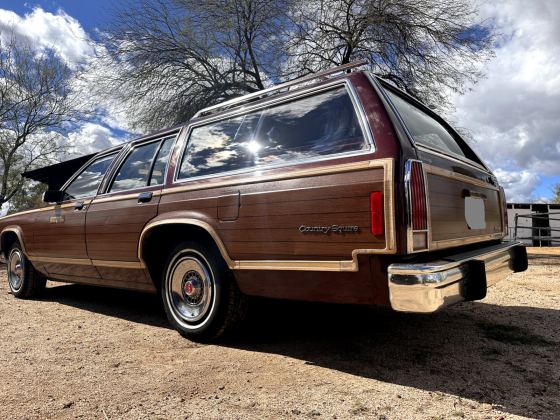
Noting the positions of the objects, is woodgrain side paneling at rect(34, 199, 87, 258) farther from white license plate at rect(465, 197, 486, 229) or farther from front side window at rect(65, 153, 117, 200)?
white license plate at rect(465, 197, 486, 229)

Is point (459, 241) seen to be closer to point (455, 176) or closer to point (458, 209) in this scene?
point (458, 209)

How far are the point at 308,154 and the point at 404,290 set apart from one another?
100cm

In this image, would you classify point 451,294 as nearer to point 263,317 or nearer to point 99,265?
point 263,317

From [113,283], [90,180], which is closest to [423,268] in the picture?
[113,283]

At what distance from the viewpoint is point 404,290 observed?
1.88m

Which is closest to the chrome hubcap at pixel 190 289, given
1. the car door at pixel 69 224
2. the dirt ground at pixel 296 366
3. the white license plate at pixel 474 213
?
the dirt ground at pixel 296 366

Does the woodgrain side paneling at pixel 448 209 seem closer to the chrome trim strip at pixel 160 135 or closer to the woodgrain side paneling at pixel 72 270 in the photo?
the chrome trim strip at pixel 160 135

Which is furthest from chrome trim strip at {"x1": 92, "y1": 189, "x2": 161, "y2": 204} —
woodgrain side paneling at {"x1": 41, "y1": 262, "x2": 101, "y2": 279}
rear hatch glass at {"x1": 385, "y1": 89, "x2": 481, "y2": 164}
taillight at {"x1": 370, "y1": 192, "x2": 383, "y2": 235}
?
rear hatch glass at {"x1": 385, "y1": 89, "x2": 481, "y2": 164}

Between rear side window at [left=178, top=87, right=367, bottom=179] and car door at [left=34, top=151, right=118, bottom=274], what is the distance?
4.73 ft

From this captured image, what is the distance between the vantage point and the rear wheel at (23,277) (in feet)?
15.9

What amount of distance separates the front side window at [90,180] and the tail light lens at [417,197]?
10.5ft

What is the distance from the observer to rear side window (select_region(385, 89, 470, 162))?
97.8 inches

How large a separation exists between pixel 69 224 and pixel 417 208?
140 inches

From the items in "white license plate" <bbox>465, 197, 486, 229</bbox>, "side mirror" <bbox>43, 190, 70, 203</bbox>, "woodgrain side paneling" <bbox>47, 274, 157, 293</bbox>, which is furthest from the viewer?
"side mirror" <bbox>43, 190, 70, 203</bbox>
